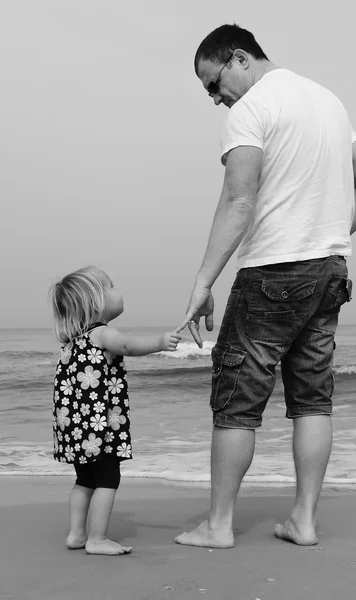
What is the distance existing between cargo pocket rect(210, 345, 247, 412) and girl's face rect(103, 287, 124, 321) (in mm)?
448

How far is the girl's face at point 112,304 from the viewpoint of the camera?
287 centimetres

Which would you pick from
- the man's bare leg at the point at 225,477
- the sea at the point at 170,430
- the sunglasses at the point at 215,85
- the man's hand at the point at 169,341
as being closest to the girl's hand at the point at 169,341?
the man's hand at the point at 169,341

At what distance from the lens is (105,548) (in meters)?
2.62

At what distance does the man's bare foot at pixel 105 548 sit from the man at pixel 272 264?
230 millimetres

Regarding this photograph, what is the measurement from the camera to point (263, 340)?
2633 mm

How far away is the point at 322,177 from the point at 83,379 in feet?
3.78

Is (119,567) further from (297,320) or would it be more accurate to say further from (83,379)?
(297,320)

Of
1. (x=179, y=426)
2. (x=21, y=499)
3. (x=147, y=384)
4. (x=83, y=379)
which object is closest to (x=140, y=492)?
(x=21, y=499)

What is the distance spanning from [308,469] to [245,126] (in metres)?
1.27

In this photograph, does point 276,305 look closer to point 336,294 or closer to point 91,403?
point 336,294

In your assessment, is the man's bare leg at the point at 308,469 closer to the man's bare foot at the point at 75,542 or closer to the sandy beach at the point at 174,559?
the sandy beach at the point at 174,559

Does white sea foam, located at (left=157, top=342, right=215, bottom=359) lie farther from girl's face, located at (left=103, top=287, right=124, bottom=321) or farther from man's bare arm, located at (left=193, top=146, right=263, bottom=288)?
man's bare arm, located at (left=193, top=146, right=263, bottom=288)

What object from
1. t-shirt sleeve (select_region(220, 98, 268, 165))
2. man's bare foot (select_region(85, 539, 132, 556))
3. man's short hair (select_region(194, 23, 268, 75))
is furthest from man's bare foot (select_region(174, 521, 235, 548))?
man's short hair (select_region(194, 23, 268, 75))

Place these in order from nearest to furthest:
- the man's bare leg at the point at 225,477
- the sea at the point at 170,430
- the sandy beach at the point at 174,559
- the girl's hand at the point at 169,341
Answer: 1. the sandy beach at the point at 174,559
2. the girl's hand at the point at 169,341
3. the man's bare leg at the point at 225,477
4. the sea at the point at 170,430
